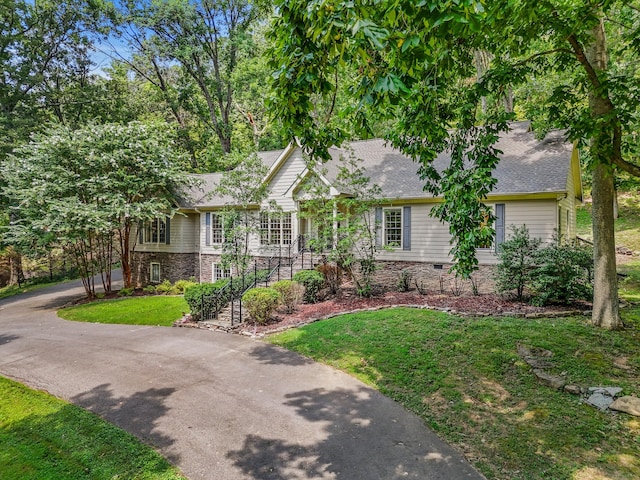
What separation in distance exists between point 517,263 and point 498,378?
568 cm

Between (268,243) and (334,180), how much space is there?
432 centimetres

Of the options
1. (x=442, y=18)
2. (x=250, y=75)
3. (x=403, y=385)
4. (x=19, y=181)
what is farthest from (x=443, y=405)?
(x=250, y=75)

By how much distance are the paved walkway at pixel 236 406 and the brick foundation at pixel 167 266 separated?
10.0 metres

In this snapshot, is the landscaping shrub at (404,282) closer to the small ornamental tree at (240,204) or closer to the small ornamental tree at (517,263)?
the small ornamental tree at (517,263)

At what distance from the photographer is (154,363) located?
315 inches

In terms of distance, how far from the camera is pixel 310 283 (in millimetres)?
12766

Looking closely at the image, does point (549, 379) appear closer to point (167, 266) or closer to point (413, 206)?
point (413, 206)

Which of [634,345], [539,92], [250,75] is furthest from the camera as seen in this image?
[250,75]

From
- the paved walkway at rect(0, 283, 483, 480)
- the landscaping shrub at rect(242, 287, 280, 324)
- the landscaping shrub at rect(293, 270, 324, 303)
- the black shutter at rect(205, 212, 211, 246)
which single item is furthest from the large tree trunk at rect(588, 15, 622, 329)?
the black shutter at rect(205, 212, 211, 246)

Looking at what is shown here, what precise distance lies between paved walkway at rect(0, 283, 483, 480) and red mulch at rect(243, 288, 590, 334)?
188 cm

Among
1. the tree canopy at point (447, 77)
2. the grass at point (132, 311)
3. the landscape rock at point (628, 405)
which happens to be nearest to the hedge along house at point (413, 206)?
the grass at point (132, 311)

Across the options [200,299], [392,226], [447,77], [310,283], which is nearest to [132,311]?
[200,299]

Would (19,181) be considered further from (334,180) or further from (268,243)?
(334,180)

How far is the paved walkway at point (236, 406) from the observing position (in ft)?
14.2
